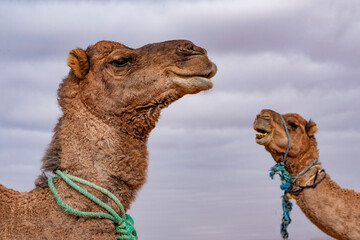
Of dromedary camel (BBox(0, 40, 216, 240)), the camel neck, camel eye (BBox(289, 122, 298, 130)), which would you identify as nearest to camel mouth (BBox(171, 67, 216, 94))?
dromedary camel (BBox(0, 40, 216, 240))

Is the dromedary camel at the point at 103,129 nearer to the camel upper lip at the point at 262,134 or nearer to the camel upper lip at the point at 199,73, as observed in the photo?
the camel upper lip at the point at 199,73

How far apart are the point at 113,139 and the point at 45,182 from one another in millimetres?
610

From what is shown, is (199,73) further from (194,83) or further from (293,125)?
(293,125)

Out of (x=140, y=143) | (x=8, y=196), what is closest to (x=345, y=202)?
(x=140, y=143)

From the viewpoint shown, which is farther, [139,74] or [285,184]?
[285,184]

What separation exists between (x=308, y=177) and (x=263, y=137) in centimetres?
92

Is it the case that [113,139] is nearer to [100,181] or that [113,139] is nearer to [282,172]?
[100,181]

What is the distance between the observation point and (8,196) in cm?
451

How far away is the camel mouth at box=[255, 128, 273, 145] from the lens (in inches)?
357

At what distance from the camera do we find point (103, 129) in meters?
4.45

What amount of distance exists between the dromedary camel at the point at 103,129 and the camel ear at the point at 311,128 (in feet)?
16.5

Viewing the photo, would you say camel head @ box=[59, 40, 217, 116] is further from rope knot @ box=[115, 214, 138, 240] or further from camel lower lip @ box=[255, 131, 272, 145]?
camel lower lip @ box=[255, 131, 272, 145]

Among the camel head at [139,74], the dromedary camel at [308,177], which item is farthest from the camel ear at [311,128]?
the camel head at [139,74]

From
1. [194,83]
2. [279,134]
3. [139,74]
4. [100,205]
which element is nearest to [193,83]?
[194,83]
